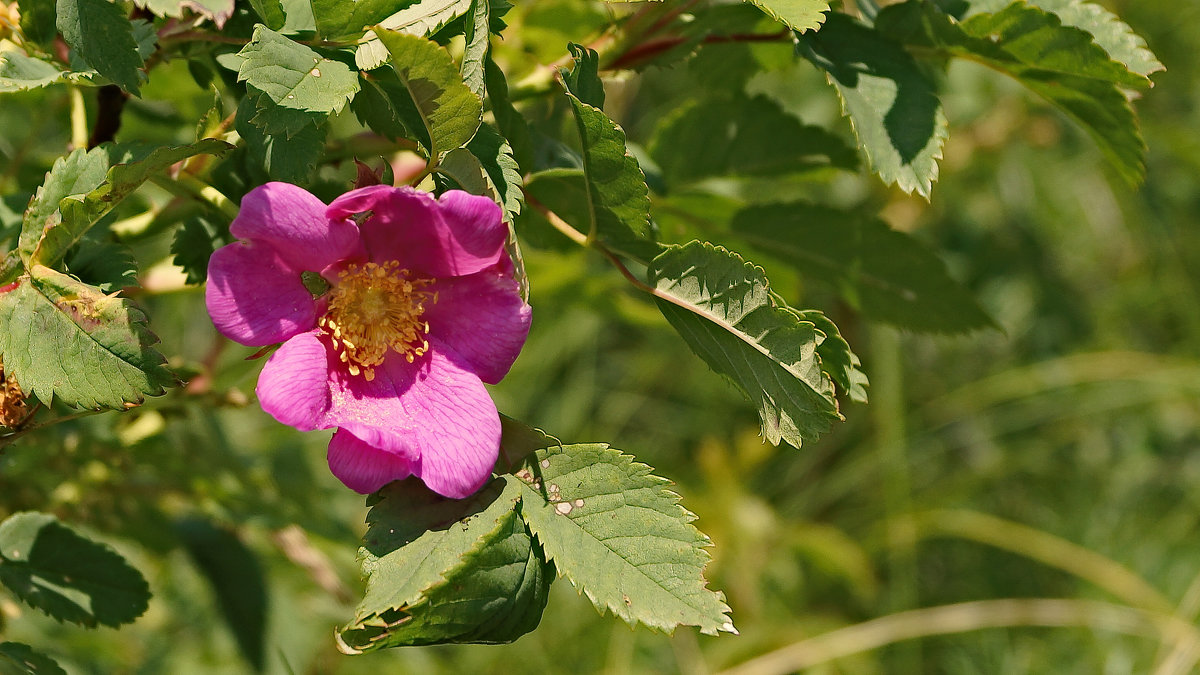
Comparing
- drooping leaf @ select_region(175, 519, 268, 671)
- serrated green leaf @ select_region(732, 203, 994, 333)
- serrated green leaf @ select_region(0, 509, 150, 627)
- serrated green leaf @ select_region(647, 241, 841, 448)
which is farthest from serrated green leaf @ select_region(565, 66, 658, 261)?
drooping leaf @ select_region(175, 519, 268, 671)

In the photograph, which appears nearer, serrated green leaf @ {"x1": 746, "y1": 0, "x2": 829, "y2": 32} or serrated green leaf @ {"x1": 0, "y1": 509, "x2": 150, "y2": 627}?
serrated green leaf @ {"x1": 746, "y1": 0, "x2": 829, "y2": 32}

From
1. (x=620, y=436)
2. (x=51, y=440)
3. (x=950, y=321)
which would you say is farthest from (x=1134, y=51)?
(x=620, y=436)

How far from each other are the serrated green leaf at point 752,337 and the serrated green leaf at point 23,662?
1.58 ft

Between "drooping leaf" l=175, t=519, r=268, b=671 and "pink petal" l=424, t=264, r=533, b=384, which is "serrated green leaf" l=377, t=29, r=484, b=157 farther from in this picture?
"drooping leaf" l=175, t=519, r=268, b=671

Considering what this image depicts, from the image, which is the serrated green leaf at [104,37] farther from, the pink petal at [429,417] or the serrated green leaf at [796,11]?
the serrated green leaf at [796,11]

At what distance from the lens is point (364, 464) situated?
24.4 inches

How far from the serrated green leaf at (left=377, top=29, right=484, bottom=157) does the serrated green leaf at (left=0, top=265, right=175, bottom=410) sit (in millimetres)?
211

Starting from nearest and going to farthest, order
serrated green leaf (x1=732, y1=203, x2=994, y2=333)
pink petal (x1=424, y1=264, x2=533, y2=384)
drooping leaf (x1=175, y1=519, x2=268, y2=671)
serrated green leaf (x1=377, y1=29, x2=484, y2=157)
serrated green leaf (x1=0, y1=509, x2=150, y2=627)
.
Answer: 1. serrated green leaf (x1=377, y1=29, x2=484, y2=157)
2. pink petal (x1=424, y1=264, x2=533, y2=384)
3. serrated green leaf (x1=0, y1=509, x2=150, y2=627)
4. serrated green leaf (x1=732, y1=203, x2=994, y2=333)
5. drooping leaf (x1=175, y1=519, x2=268, y2=671)

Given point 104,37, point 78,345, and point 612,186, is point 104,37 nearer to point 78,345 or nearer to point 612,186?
point 78,345

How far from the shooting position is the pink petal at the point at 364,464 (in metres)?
0.62

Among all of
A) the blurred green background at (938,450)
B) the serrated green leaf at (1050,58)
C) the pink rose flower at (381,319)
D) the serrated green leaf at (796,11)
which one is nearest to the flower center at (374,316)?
the pink rose flower at (381,319)

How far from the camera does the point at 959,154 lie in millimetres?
2084

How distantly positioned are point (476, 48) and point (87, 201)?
25cm

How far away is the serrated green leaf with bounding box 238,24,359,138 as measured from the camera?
584mm
